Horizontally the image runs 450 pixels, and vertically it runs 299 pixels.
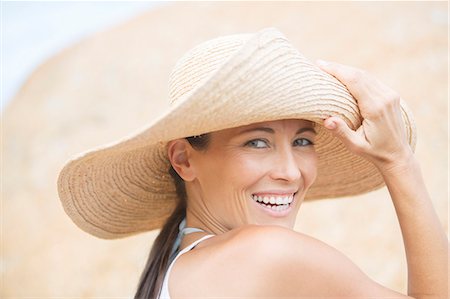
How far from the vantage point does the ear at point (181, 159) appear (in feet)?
7.73

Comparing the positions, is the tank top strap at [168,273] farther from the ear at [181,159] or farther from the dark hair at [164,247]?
the ear at [181,159]

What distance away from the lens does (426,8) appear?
8961 millimetres

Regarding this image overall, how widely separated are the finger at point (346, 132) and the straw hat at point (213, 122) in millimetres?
30

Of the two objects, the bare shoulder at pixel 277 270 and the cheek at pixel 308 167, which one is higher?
the cheek at pixel 308 167

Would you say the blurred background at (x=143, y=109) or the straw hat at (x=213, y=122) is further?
the blurred background at (x=143, y=109)

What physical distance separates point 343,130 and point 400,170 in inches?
8.0

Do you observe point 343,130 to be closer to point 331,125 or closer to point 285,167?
point 331,125

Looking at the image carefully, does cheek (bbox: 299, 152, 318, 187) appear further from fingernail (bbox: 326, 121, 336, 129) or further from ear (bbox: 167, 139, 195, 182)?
ear (bbox: 167, 139, 195, 182)

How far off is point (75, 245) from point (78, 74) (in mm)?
3384

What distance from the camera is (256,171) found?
2168 millimetres

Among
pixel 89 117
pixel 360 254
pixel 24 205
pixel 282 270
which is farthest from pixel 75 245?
pixel 282 270

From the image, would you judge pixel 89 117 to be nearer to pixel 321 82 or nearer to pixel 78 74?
pixel 78 74

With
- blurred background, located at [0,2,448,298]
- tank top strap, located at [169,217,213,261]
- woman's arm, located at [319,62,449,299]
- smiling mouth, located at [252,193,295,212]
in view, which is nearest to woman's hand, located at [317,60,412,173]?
woman's arm, located at [319,62,449,299]

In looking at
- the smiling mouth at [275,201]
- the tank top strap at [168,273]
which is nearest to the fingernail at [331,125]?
the smiling mouth at [275,201]
